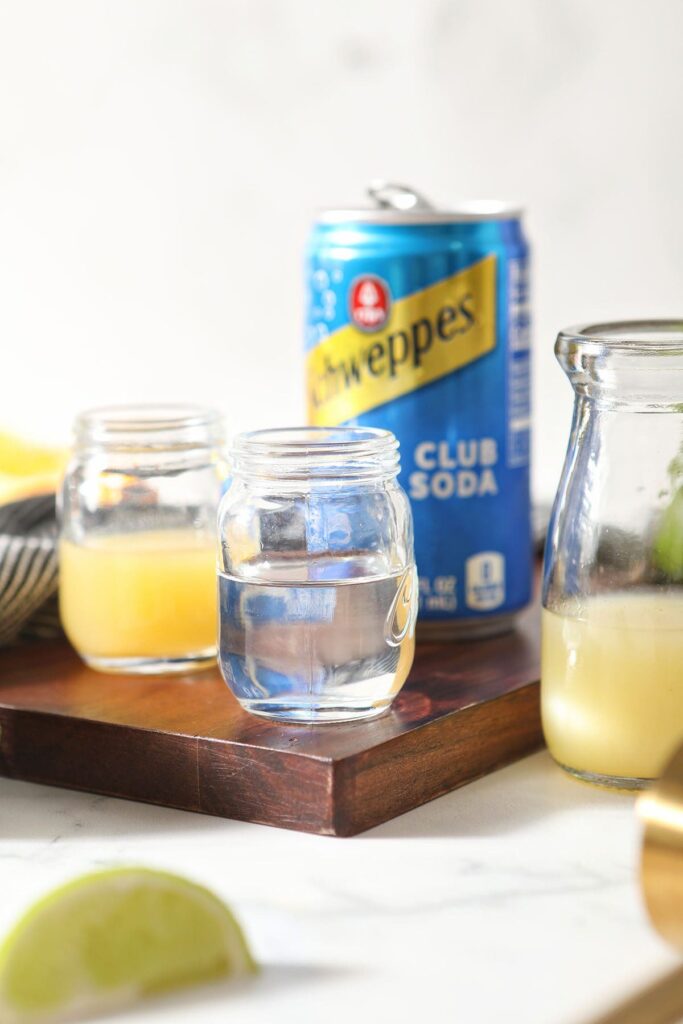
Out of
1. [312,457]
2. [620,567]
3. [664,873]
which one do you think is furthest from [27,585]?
[664,873]

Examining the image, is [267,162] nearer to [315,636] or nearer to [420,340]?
[420,340]

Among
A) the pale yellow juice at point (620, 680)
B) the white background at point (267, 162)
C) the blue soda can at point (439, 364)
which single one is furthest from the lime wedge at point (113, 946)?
the white background at point (267, 162)

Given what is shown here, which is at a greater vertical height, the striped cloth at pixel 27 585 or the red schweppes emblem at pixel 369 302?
the red schweppes emblem at pixel 369 302

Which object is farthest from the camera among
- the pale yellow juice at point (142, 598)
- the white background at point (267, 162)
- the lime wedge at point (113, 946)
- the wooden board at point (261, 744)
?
the white background at point (267, 162)

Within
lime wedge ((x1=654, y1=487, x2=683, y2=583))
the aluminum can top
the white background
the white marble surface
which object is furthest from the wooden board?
the white background

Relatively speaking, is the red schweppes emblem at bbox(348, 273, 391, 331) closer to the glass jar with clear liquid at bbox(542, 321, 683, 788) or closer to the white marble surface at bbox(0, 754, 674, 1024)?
the glass jar with clear liquid at bbox(542, 321, 683, 788)

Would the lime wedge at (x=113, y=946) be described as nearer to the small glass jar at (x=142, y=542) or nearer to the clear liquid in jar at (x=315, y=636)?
the clear liquid in jar at (x=315, y=636)
